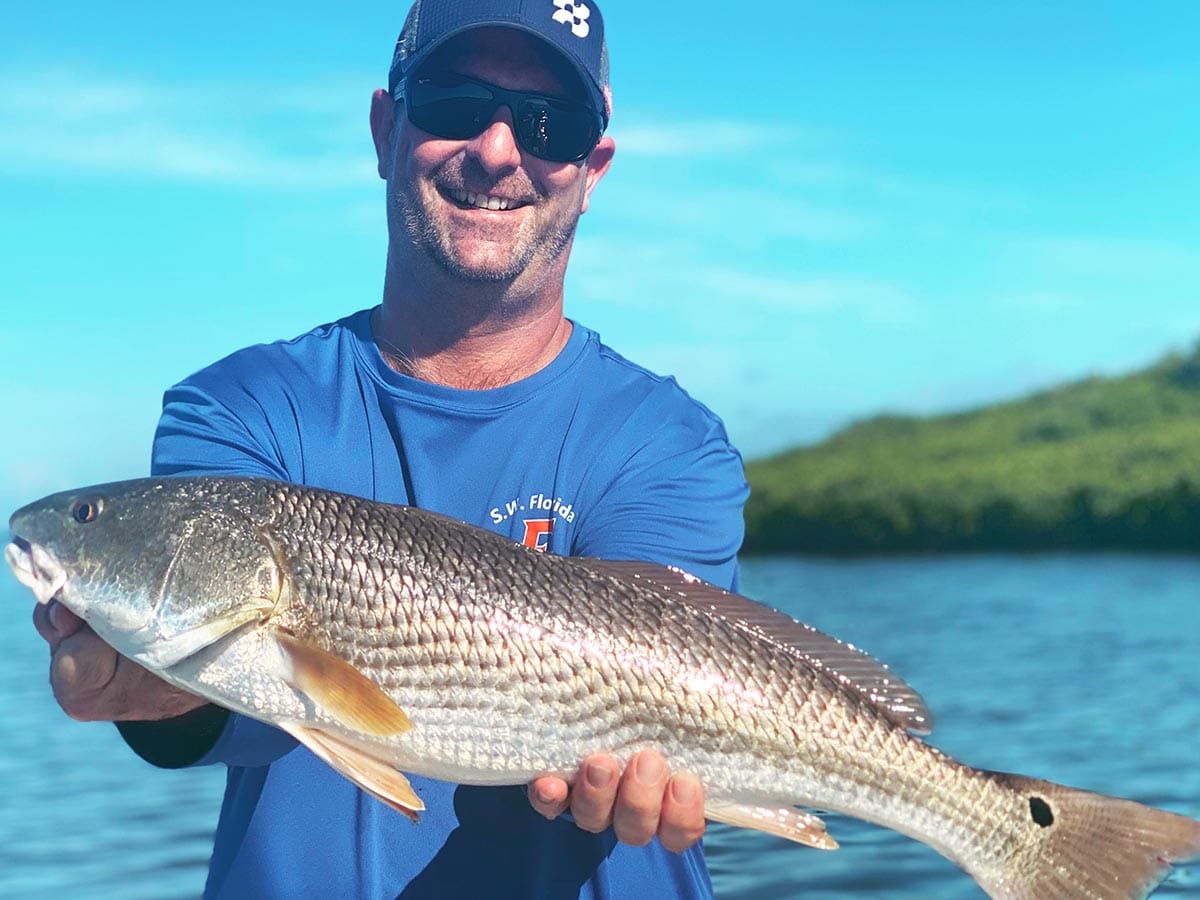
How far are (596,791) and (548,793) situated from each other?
118mm

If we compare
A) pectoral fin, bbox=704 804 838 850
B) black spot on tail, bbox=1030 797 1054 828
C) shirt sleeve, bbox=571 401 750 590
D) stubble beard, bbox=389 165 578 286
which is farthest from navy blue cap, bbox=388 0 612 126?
black spot on tail, bbox=1030 797 1054 828

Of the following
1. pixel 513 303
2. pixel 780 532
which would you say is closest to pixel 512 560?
pixel 513 303

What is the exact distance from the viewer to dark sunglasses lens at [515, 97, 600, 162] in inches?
160

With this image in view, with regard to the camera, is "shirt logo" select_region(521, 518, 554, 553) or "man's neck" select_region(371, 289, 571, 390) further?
"man's neck" select_region(371, 289, 571, 390)

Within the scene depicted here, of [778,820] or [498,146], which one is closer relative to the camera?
[778,820]

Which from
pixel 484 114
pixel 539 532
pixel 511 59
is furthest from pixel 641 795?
pixel 511 59

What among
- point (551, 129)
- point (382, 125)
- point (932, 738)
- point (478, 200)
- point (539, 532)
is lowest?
point (539, 532)

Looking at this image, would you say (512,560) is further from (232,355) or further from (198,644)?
(232,355)

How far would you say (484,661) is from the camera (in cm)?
319

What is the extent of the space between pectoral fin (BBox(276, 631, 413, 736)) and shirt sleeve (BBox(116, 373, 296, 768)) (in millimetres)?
368

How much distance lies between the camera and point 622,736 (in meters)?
3.22

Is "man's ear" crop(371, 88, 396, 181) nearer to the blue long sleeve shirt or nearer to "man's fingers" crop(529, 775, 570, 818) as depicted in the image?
the blue long sleeve shirt

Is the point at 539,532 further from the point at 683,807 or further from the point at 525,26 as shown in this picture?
the point at 525,26

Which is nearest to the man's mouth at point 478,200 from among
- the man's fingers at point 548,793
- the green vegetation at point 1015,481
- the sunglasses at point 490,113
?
the sunglasses at point 490,113
